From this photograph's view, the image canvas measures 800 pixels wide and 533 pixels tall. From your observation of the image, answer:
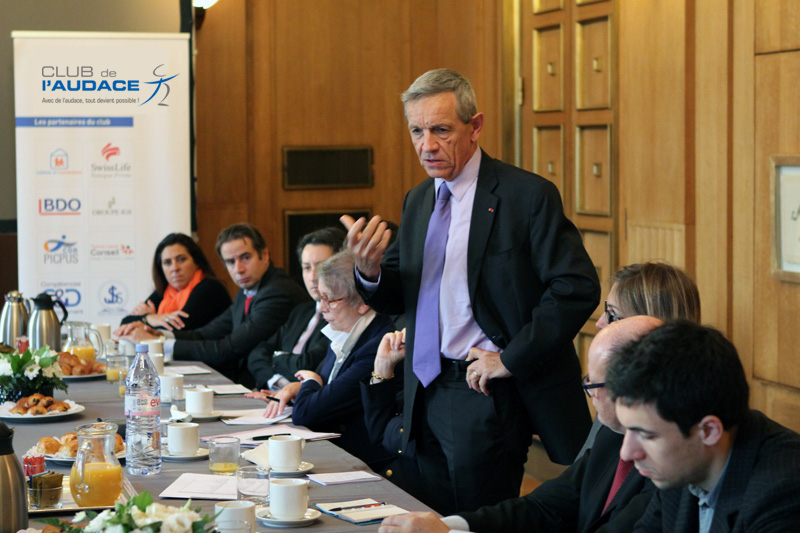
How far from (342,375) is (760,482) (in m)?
1.97

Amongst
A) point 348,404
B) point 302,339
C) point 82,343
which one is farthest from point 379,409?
point 82,343

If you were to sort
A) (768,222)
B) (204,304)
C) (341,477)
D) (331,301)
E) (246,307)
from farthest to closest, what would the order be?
(204,304)
(246,307)
(768,222)
(331,301)
(341,477)

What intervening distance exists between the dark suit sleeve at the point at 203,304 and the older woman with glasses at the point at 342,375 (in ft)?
6.74

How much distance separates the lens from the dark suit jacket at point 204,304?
562cm

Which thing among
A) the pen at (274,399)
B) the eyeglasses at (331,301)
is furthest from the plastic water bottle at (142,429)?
the eyeglasses at (331,301)

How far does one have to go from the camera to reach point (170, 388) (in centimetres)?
355

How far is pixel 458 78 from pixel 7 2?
4.58m

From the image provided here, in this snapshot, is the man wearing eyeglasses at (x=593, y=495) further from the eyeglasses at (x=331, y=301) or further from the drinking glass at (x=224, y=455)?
the eyeglasses at (x=331, y=301)

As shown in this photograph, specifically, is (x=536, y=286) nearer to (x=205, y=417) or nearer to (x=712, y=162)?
(x=205, y=417)

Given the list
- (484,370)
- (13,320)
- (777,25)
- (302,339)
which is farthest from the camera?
(13,320)

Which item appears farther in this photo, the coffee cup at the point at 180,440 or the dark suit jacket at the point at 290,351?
the dark suit jacket at the point at 290,351

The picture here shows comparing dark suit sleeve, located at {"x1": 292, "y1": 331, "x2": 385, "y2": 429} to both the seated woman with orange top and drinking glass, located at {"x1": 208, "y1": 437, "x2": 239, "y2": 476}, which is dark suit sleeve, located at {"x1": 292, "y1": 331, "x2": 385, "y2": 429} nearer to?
drinking glass, located at {"x1": 208, "y1": 437, "x2": 239, "y2": 476}

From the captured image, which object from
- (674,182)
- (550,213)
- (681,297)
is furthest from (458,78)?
(674,182)

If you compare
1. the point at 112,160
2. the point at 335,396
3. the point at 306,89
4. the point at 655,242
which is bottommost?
the point at 335,396
